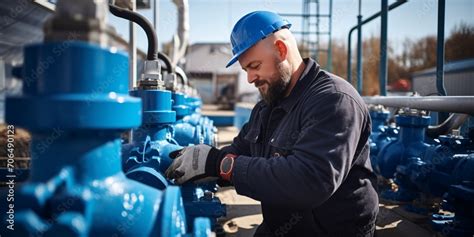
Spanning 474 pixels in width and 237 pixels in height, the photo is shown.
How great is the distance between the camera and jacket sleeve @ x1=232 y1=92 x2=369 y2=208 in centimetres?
102

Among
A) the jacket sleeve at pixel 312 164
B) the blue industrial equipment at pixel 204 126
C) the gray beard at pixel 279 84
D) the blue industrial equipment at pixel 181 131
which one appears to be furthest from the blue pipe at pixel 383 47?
the jacket sleeve at pixel 312 164

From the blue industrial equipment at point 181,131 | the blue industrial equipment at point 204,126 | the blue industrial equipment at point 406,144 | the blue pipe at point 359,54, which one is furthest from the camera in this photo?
the blue pipe at point 359,54

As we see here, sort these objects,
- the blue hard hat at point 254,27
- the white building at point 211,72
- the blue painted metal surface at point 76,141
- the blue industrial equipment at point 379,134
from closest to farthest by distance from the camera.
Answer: the blue painted metal surface at point 76,141 < the blue hard hat at point 254,27 < the blue industrial equipment at point 379,134 < the white building at point 211,72

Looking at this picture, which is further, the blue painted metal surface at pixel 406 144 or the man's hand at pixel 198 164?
the blue painted metal surface at pixel 406 144

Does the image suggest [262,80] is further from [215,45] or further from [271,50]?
[215,45]

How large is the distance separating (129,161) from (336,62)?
11294mm

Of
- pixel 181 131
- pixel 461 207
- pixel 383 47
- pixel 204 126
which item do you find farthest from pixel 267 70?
pixel 383 47

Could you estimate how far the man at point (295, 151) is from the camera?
40.9 inches

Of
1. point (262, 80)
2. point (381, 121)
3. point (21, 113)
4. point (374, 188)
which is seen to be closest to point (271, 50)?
point (262, 80)

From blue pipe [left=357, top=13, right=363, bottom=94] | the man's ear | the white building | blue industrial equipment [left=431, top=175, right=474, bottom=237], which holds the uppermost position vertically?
the white building

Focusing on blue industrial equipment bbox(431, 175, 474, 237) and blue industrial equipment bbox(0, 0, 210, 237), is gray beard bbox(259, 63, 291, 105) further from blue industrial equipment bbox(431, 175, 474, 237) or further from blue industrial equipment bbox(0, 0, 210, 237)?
blue industrial equipment bbox(431, 175, 474, 237)

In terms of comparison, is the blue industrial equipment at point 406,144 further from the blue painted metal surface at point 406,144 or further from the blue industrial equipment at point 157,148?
the blue industrial equipment at point 157,148

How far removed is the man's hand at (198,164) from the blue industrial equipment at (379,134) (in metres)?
1.90

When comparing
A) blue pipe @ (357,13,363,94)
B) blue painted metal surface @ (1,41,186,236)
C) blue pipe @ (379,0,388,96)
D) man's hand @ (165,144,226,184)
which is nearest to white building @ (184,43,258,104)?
blue pipe @ (357,13,363,94)
